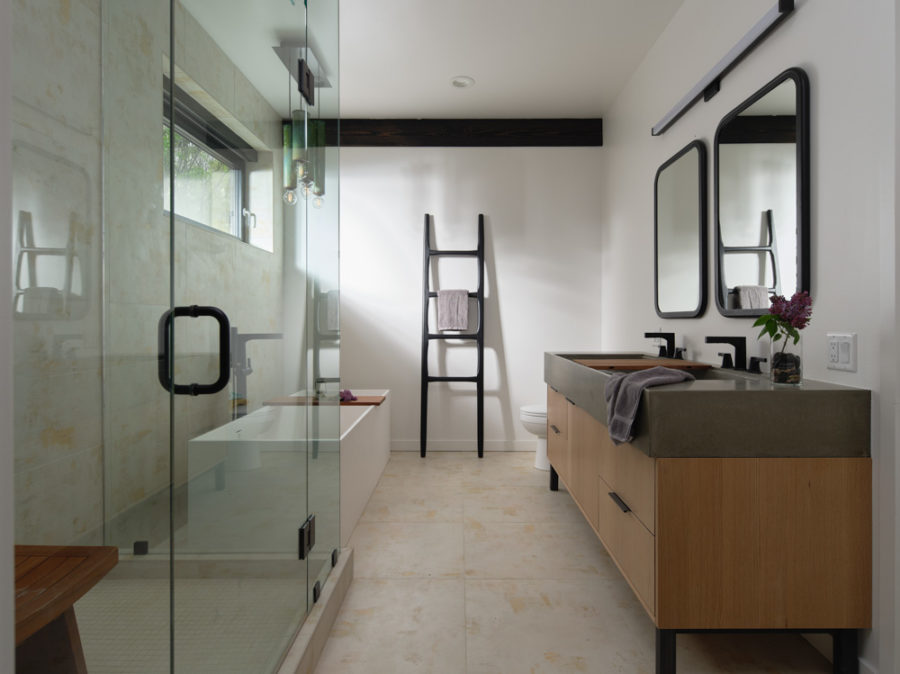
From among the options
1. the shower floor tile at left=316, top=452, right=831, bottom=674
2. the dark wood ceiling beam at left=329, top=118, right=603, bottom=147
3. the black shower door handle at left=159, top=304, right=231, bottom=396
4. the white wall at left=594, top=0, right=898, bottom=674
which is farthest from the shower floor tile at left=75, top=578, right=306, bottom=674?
the dark wood ceiling beam at left=329, top=118, right=603, bottom=147

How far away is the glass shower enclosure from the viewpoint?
823 millimetres

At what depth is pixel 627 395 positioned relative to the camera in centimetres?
146

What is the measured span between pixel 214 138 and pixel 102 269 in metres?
0.31

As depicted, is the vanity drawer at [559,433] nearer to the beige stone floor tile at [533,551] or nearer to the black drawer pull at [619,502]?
the beige stone floor tile at [533,551]

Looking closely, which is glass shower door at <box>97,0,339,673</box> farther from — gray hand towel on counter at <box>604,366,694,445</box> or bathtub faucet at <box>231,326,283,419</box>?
gray hand towel on counter at <box>604,366,694,445</box>

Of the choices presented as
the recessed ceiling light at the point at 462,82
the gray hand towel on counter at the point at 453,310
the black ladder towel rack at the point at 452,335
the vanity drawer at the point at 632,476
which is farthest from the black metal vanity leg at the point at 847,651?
the recessed ceiling light at the point at 462,82

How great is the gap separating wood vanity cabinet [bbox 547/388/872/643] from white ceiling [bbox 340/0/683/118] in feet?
7.19

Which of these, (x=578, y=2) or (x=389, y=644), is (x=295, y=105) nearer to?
(x=389, y=644)

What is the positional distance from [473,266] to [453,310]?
1.25 feet

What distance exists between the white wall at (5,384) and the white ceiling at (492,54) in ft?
7.92

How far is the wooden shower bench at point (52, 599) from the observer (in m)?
0.63

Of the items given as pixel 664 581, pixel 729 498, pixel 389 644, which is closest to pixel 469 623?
pixel 389 644

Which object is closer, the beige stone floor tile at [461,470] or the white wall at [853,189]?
the white wall at [853,189]

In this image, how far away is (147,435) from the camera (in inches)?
35.0
